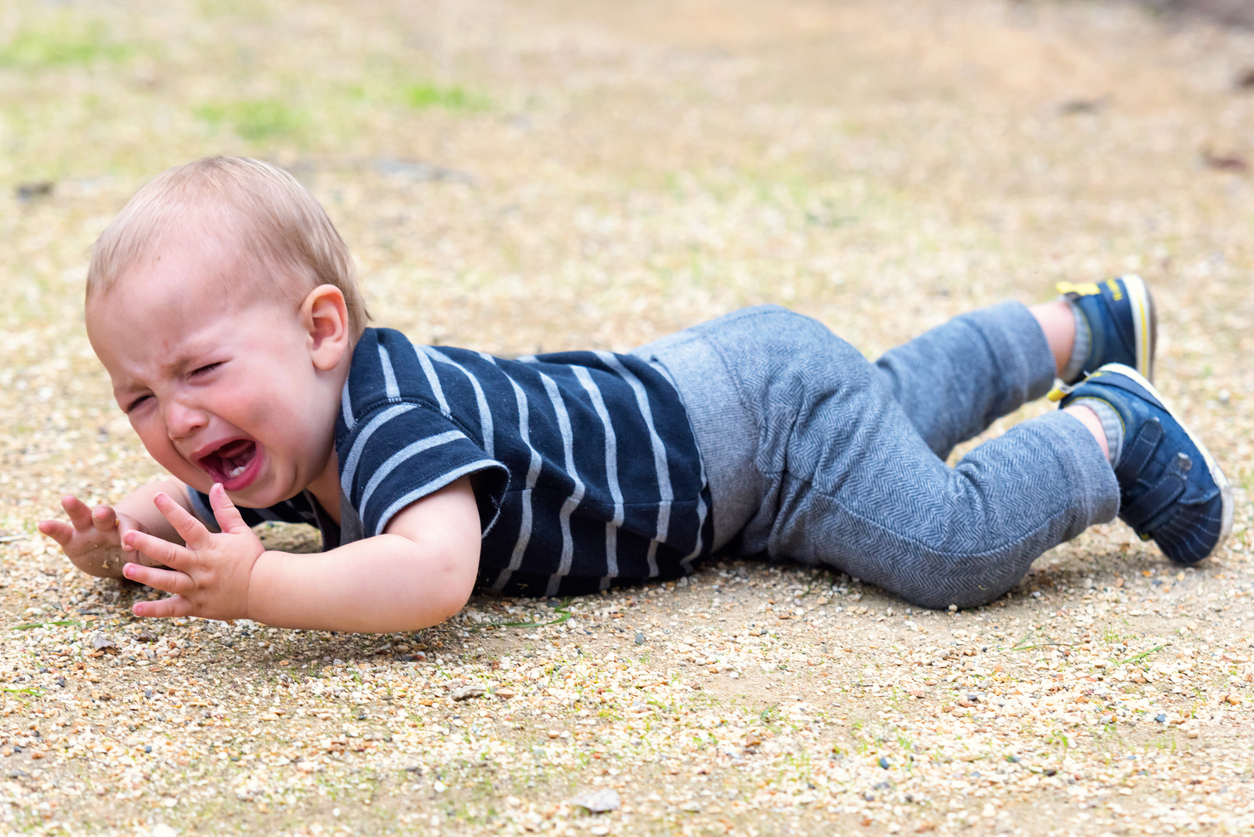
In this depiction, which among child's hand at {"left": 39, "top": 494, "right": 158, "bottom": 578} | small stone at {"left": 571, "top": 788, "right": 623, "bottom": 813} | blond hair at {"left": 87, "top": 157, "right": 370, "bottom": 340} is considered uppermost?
blond hair at {"left": 87, "top": 157, "right": 370, "bottom": 340}

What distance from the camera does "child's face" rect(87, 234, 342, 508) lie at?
205 centimetres

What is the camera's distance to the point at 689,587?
2629mm

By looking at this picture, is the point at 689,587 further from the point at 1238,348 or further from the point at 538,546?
the point at 1238,348

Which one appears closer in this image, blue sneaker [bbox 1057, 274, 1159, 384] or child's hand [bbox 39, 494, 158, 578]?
child's hand [bbox 39, 494, 158, 578]

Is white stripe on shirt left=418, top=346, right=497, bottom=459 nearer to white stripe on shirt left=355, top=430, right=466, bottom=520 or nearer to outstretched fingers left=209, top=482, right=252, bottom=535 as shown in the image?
white stripe on shirt left=355, top=430, right=466, bottom=520

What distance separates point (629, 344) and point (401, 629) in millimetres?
2146

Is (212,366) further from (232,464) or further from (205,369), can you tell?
(232,464)

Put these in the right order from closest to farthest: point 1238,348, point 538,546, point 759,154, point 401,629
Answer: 1. point 401,629
2. point 538,546
3. point 1238,348
4. point 759,154

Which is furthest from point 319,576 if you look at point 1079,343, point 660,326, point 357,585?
point 660,326

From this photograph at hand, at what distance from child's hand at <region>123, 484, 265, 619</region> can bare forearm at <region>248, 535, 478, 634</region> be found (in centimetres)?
3

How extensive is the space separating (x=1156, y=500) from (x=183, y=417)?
76.9 inches

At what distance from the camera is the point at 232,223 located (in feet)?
6.95

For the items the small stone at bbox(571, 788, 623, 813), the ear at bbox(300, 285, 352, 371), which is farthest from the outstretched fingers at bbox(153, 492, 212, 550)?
the small stone at bbox(571, 788, 623, 813)

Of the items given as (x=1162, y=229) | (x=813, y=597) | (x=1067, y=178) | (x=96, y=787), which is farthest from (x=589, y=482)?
(x=1067, y=178)
